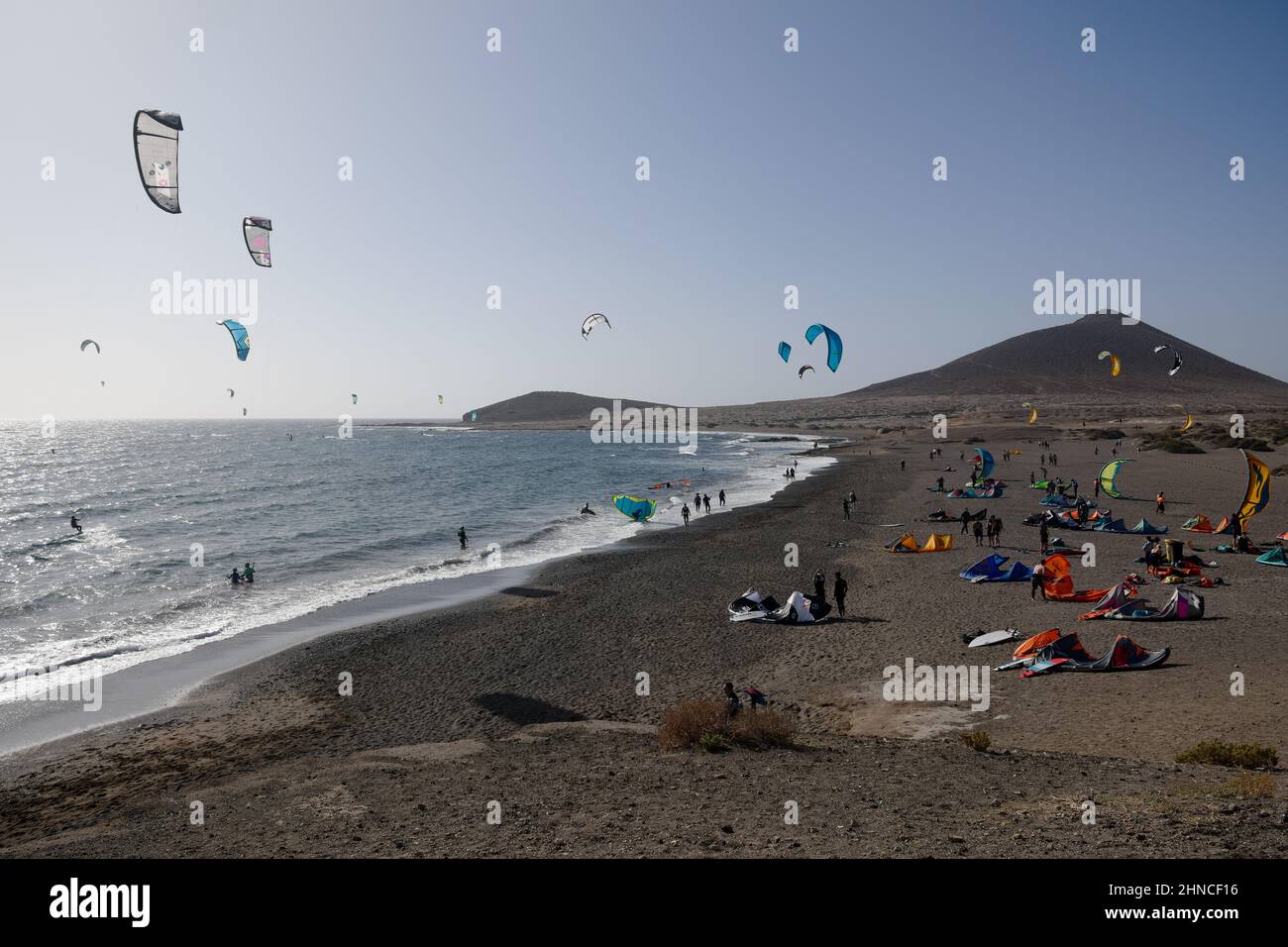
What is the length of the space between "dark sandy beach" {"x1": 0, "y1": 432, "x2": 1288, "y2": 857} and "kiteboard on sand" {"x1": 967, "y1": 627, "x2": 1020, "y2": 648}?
0.50m

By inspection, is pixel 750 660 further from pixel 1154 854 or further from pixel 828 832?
pixel 1154 854

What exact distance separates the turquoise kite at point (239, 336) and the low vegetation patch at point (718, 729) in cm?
2103

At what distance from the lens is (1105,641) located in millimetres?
14703

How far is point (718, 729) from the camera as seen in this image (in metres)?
10.8

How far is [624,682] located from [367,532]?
26.6 metres

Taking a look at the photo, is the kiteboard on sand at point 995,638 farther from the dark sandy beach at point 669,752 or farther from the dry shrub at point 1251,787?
the dry shrub at point 1251,787

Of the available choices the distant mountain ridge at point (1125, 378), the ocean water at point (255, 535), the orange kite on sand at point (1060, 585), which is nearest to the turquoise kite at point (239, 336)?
the ocean water at point (255, 535)

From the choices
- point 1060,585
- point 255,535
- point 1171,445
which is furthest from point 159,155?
point 1171,445

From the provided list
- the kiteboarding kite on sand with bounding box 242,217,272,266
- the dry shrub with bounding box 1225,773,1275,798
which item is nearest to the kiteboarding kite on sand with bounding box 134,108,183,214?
the kiteboarding kite on sand with bounding box 242,217,272,266

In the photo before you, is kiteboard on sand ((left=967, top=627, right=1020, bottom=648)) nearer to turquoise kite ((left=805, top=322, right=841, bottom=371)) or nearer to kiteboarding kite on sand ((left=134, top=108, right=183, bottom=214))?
turquoise kite ((left=805, top=322, right=841, bottom=371))

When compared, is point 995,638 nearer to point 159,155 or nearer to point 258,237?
point 159,155

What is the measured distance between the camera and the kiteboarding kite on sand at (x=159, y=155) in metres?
16.6

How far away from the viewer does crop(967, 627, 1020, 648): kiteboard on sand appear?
50.1 feet
